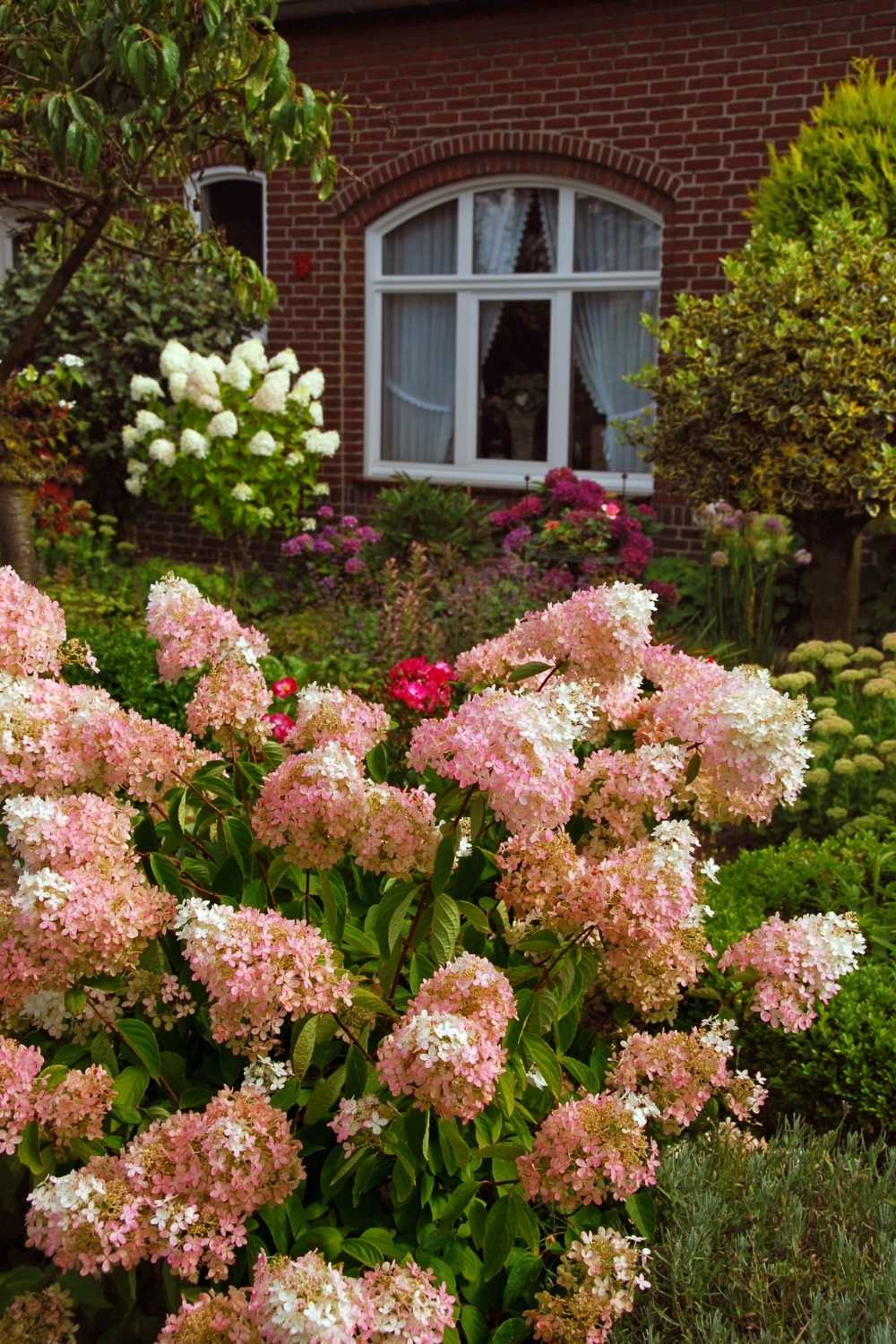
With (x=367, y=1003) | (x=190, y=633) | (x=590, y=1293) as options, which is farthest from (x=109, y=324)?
(x=590, y=1293)

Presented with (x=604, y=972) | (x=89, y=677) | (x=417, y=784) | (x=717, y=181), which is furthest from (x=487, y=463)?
(x=604, y=972)

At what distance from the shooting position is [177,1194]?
1.88 m

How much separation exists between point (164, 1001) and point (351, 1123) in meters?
0.40

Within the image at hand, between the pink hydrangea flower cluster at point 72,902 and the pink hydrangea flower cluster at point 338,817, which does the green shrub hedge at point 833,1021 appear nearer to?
the pink hydrangea flower cluster at point 338,817

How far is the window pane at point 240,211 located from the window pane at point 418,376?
1.34 m

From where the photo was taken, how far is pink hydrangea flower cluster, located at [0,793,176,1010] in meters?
1.87

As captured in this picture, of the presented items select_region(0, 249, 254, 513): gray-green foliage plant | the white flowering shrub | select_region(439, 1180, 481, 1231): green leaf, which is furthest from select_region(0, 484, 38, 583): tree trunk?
select_region(439, 1180, 481, 1231): green leaf

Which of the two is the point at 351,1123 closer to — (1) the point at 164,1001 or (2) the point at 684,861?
(1) the point at 164,1001

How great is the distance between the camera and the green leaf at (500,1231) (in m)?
2.04

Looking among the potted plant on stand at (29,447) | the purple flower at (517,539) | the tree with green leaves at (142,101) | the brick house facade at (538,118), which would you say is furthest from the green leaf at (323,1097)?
the brick house facade at (538,118)

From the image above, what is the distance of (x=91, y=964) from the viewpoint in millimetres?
1941

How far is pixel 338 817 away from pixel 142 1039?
507 mm

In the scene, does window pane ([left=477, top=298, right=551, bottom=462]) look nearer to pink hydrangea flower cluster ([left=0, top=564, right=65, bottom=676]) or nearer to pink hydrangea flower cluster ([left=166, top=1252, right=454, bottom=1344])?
pink hydrangea flower cluster ([left=0, top=564, right=65, bottom=676])

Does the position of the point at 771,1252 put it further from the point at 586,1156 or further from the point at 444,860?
the point at 444,860
